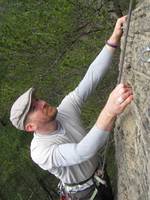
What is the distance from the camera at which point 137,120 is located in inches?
149

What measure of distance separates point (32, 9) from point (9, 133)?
3.49 meters

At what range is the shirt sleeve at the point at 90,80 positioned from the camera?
15.8 feet

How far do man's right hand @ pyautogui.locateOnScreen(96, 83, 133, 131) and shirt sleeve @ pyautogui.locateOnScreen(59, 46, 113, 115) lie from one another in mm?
942

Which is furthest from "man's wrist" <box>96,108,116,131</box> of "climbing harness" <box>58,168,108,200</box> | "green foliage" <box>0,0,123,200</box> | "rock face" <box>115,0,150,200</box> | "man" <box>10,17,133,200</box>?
"green foliage" <box>0,0,123,200</box>

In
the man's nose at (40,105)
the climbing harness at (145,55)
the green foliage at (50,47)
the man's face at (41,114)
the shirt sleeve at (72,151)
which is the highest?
the climbing harness at (145,55)

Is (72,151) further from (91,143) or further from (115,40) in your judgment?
(115,40)

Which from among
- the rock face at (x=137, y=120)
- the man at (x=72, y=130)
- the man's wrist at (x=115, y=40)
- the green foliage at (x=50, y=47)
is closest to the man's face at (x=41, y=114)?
the man at (x=72, y=130)

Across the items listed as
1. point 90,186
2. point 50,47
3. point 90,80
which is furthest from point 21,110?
point 50,47

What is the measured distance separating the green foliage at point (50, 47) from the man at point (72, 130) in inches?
178

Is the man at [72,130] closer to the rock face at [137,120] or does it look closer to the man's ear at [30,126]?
the man's ear at [30,126]

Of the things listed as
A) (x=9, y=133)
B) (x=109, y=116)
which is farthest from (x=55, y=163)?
(x=9, y=133)

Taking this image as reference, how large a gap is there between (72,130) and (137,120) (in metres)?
0.99

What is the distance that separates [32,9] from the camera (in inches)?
375

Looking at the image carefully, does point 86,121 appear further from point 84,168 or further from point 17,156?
point 84,168
